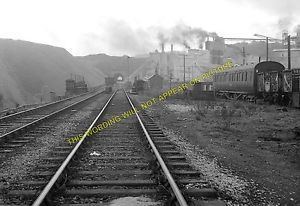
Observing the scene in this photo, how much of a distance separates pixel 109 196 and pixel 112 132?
6.46 m

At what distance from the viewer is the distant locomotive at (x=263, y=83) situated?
20.7 meters

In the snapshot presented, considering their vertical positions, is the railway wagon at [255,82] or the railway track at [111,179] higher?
the railway wagon at [255,82]

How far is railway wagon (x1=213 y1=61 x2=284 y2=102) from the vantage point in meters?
23.2

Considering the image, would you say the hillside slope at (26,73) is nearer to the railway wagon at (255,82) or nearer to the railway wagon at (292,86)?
the railway wagon at (255,82)

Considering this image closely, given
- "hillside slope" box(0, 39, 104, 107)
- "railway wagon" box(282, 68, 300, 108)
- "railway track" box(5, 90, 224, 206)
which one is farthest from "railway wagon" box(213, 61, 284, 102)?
"hillside slope" box(0, 39, 104, 107)

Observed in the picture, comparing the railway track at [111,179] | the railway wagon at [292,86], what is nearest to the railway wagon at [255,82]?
the railway wagon at [292,86]

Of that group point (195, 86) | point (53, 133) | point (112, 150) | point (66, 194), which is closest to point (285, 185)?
point (66, 194)

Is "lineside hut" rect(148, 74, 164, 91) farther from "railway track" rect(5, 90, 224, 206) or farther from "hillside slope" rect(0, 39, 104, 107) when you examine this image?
"railway track" rect(5, 90, 224, 206)

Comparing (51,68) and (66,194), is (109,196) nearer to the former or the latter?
(66,194)

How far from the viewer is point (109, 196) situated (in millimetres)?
4785

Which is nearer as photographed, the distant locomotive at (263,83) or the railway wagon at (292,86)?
the railway wagon at (292,86)

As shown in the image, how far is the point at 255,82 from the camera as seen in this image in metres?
26.0

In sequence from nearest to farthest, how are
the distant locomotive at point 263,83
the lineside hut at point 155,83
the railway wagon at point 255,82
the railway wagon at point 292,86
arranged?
1. the railway wagon at point 292,86
2. the distant locomotive at point 263,83
3. the railway wagon at point 255,82
4. the lineside hut at point 155,83

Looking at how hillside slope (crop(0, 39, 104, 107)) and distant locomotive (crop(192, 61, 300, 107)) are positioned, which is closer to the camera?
distant locomotive (crop(192, 61, 300, 107))
